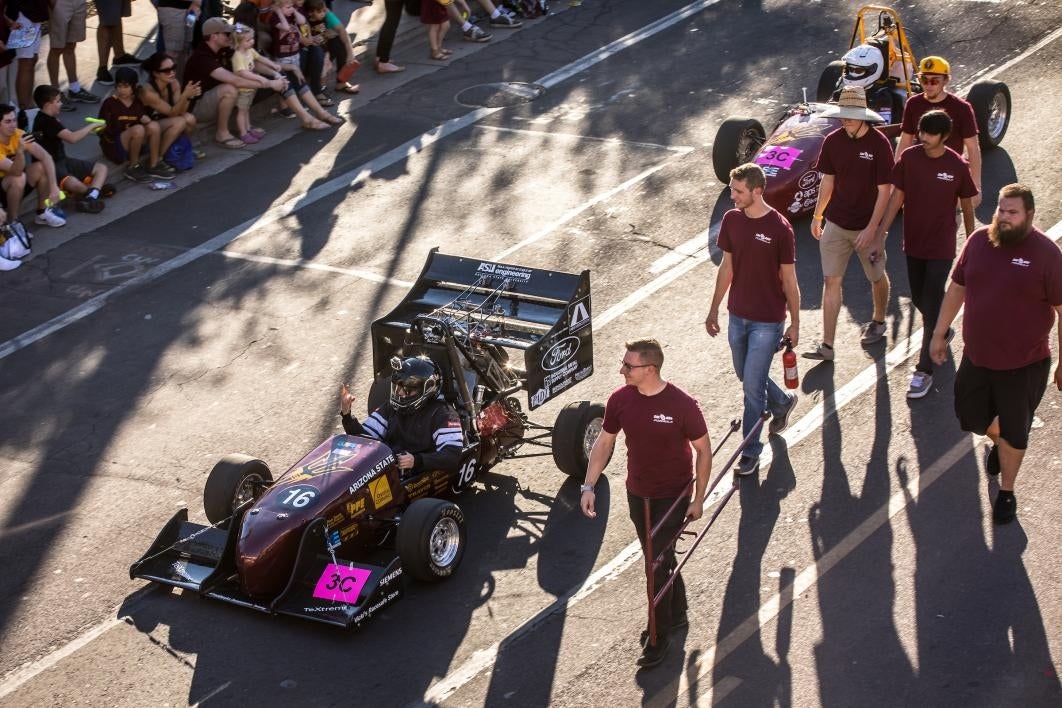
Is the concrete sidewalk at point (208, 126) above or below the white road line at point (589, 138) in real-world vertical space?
above

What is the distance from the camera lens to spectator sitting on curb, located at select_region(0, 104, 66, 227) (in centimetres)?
1445

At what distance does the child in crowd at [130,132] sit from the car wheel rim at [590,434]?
812 centimetres

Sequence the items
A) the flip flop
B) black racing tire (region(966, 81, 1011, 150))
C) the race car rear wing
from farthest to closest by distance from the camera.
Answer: the flip flop → black racing tire (region(966, 81, 1011, 150)) → the race car rear wing

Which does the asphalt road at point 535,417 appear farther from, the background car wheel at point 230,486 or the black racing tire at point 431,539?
the background car wheel at point 230,486

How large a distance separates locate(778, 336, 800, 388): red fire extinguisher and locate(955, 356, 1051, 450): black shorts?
47.9 inches

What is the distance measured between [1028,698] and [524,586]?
3062 mm

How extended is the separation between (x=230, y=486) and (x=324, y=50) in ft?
31.8

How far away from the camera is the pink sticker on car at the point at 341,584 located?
8.37 m

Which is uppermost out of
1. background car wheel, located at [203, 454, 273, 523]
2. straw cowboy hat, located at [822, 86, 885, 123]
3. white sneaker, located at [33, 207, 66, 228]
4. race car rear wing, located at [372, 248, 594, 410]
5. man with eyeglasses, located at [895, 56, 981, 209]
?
straw cowboy hat, located at [822, 86, 885, 123]

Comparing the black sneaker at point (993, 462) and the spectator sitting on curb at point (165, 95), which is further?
the spectator sitting on curb at point (165, 95)

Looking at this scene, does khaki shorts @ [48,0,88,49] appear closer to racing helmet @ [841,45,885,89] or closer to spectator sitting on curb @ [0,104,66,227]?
spectator sitting on curb @ [0,104,66,227]

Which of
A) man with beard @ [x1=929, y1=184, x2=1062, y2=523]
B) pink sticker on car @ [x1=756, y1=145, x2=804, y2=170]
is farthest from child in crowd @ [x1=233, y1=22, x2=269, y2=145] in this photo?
man with beard @ [x1=929, y1=184, x2=1062, y2=523]

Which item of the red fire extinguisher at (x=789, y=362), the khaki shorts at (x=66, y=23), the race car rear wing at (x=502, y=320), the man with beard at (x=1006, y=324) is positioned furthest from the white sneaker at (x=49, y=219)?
the man with beard at (x=1006, y=324)

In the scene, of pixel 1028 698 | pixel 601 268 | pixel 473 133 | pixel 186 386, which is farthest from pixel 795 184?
pixel 1028 698
